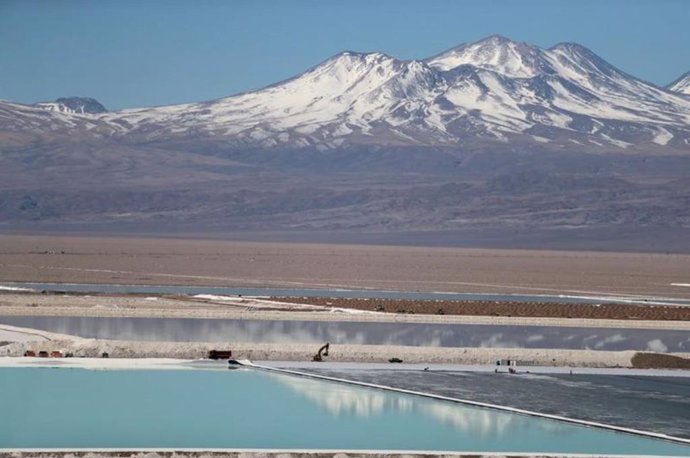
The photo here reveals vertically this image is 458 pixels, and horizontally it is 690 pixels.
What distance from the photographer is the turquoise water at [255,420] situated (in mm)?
14891

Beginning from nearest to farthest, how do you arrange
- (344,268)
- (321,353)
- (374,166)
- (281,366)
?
(281,366)
(321,353)
(344,268)
(374,166)

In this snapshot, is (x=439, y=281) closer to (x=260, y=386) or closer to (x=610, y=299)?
(x=610, y=299)

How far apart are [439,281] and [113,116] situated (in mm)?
150172

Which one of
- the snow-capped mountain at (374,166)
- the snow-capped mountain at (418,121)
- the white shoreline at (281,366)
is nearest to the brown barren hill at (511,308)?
the white shoreline at (281,366)

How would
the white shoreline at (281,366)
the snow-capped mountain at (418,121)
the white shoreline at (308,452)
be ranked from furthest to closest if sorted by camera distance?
the snow-capped mountain at (418,121) → the white shoreline at (281,366) → the white shoreline at (308,452)

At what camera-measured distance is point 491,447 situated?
14.9 m

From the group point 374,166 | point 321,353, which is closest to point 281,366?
point 321,353

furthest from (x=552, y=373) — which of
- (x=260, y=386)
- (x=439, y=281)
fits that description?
(x=439, y=281)

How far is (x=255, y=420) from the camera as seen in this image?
1599cm

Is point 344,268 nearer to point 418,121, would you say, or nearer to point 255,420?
point 255,420

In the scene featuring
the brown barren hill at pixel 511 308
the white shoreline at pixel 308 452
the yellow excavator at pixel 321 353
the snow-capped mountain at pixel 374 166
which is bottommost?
the white shoreline at pixel 308 452

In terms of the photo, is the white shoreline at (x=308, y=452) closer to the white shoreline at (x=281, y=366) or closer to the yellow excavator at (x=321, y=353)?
the white shoreline at (x=281, y=366)

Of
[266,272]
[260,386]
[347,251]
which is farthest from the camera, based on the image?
[347,251]

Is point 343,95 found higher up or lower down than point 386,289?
higher up
